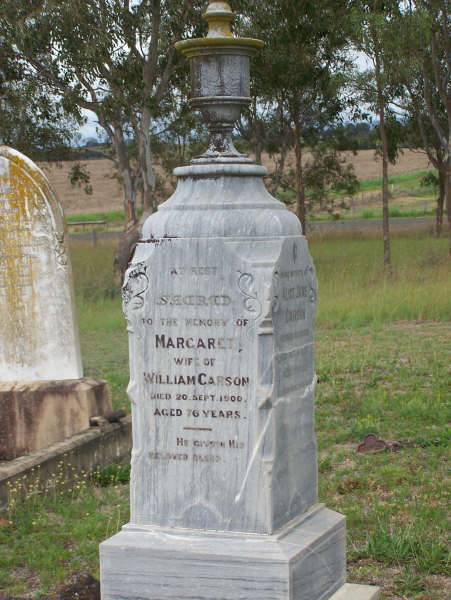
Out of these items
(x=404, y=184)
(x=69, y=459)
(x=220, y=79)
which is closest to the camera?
(x=220, y=79)

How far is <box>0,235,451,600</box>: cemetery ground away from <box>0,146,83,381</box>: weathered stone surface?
111cm

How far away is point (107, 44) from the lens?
22047 millimetres

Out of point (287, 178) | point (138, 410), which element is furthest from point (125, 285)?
point (287, 178)

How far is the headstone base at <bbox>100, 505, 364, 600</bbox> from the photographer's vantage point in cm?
427

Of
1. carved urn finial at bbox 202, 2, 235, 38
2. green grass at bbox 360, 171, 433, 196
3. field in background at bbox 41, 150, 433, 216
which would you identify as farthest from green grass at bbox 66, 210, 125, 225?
carved urn finial at bbox 202, 2, 235, 38

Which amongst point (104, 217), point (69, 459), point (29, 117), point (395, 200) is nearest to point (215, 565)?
point (69, 459)

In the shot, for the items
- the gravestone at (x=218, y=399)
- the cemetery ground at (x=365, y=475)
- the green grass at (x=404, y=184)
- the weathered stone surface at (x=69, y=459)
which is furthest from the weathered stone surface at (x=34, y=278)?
the green grass at (x=404, y=184)

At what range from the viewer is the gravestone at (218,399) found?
434 cm

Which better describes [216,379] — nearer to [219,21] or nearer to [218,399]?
[218,399]

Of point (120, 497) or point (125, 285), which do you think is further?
point (120, 497)

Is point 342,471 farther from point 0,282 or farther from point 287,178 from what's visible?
point 287,178

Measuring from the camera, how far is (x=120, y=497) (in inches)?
274

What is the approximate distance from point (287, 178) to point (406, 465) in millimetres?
32687

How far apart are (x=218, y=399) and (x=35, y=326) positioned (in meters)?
4.10
